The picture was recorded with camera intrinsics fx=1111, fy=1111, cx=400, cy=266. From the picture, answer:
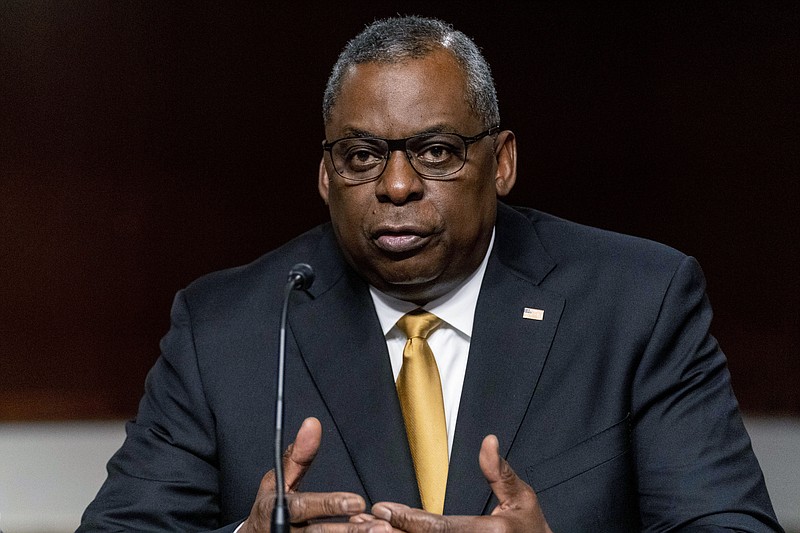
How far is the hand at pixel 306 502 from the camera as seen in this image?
1632mm

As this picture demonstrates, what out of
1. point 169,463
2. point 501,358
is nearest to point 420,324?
point 501,358

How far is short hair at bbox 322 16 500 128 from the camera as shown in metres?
2.05

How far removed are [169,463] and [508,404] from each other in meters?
0.65

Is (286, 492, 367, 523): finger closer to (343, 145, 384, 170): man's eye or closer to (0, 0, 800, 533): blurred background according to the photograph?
(343, 145, 384, 170): man's eye

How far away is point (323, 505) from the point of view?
164 centimetres

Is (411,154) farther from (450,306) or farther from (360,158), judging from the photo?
(450,306)

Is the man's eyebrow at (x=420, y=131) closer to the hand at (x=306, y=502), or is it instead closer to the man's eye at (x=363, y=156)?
the man's eye at (x=363, y=156)

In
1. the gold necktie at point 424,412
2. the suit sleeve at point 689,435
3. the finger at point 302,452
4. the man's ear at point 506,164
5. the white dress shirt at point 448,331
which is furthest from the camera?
the man's ear at point 506,164

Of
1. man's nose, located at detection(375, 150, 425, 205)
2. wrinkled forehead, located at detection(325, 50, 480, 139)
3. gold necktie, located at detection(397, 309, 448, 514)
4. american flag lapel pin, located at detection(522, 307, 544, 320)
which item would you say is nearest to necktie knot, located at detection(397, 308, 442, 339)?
gold necktie, located at detection(397, 309, 448, 514)

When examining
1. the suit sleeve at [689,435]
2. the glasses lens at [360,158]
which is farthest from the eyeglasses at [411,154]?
the suit sleeve at [689,435]

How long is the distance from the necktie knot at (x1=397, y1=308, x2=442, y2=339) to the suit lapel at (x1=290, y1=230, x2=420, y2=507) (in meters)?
0.06

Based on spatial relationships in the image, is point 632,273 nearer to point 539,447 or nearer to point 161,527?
point 539,447

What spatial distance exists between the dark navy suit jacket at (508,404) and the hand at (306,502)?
25 centimetres

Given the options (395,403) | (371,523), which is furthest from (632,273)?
(371,523)
